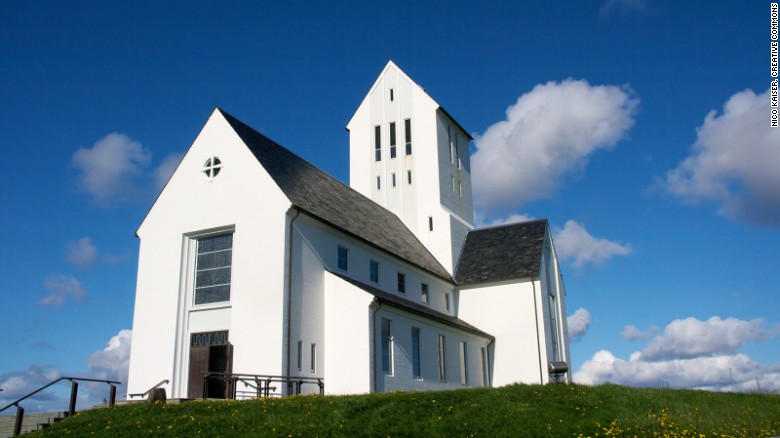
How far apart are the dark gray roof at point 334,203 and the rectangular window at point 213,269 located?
3352mm

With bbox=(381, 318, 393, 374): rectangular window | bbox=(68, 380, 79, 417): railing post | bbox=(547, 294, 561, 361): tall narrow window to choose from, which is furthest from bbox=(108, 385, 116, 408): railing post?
bbox=(547, 294, 561, 361): tall narrow window

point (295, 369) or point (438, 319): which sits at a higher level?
point (438, 319)

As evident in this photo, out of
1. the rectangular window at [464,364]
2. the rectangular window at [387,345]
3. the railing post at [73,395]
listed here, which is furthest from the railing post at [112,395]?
the rectangular window at [464,364]

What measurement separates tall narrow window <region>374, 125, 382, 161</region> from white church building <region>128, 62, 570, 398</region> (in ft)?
21.2


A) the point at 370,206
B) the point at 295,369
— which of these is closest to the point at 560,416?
the point at 295,369

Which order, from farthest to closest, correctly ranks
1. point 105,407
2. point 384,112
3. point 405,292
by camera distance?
point 384,112 < point 405,292 < point 105,407

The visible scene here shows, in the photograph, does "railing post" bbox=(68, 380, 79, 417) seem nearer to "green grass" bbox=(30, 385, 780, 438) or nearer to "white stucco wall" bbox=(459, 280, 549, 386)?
"green grass" bbox=(30, 385, 780, 438)

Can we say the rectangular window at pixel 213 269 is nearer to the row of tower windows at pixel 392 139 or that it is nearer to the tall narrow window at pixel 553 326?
the row of tower windows at pixel 392 139

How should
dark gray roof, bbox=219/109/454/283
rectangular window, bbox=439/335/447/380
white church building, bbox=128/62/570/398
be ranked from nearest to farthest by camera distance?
white church building, bbox=128/62/570/398, dark gray roof, bbox=219/109/454/283, rectangular window, bbox=439/335/447/380

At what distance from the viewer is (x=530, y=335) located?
37188 mm

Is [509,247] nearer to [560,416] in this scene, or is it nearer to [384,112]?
[384,112]

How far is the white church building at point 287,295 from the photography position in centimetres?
2588

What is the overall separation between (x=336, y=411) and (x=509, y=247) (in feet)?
78.4

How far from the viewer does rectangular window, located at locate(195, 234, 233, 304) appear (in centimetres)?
2731
